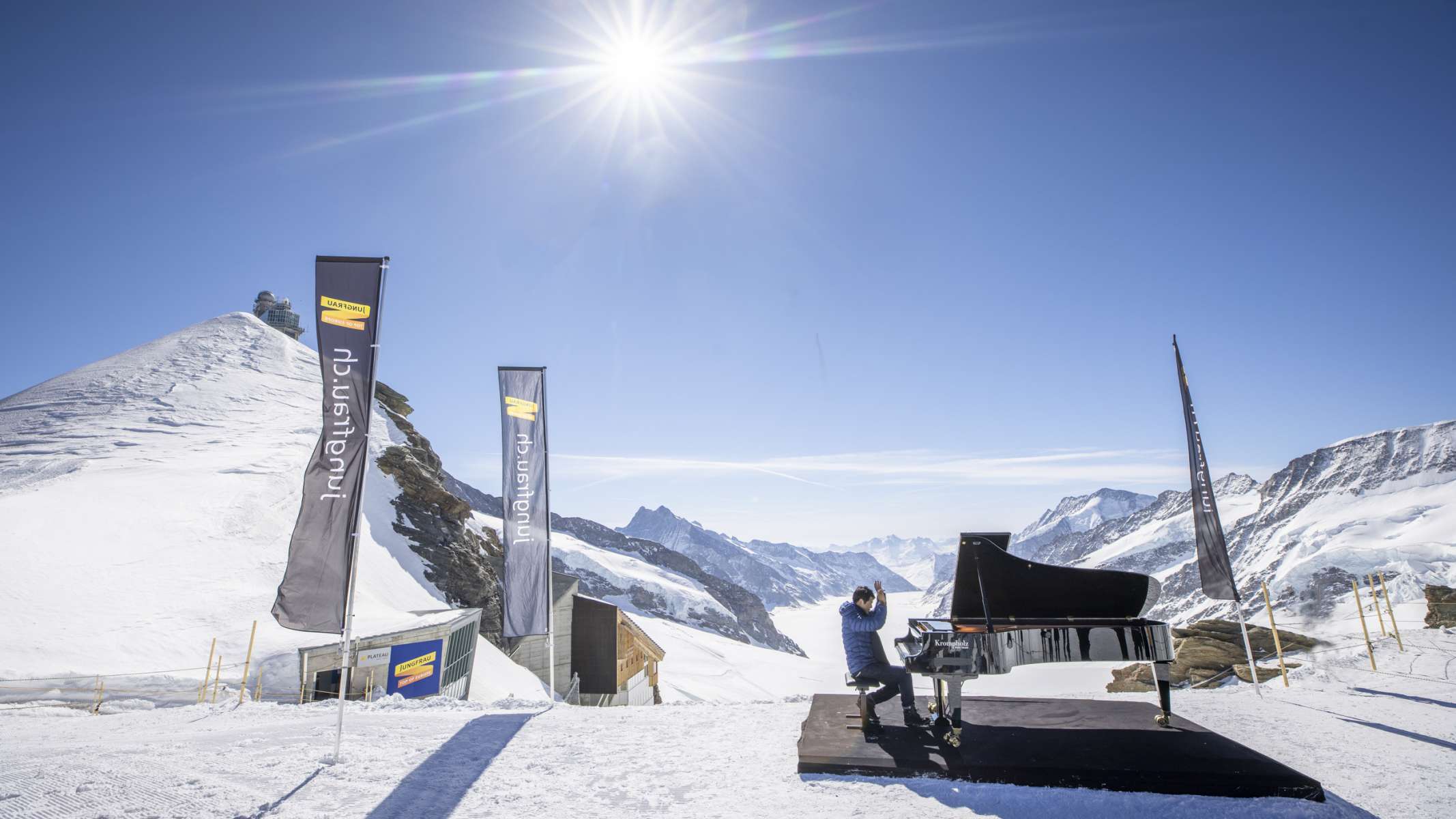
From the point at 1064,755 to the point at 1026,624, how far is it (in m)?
1.63

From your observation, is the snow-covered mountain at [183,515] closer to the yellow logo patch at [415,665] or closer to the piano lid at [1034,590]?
the yellow logo patch at [415,665]

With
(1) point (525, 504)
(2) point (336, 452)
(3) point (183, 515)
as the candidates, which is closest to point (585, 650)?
(1) point (525, 504)

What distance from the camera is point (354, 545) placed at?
7797mm

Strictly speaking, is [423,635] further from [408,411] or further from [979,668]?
[408,411]

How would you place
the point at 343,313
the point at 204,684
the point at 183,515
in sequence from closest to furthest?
the point at 343,313 < the point at 204,684 < the point at 183,515

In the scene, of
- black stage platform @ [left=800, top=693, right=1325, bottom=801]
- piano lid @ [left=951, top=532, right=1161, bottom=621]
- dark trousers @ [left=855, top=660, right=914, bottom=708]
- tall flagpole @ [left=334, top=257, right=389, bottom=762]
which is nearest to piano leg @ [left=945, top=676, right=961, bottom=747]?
black stage platform @ [left=800, top=693, right=1325, bottom=801]

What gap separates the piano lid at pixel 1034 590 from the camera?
24.7ft

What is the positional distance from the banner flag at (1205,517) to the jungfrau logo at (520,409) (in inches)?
586

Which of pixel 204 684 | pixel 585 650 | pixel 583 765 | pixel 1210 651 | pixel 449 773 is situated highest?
pixel 449 773

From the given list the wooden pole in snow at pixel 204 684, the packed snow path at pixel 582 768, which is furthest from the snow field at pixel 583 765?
the wooden pole in snow at pixel 204 684

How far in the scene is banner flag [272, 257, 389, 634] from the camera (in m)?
7.58

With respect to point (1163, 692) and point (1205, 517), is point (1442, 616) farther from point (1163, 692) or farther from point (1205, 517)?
point (1163, 692)

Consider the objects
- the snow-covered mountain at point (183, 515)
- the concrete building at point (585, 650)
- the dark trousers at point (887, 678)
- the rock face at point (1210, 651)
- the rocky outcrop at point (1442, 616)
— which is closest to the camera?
the dark trousers at point (887, 678)

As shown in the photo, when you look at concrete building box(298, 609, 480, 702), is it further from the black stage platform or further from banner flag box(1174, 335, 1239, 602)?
banner flag box(1174, 335, 1239, 602)
